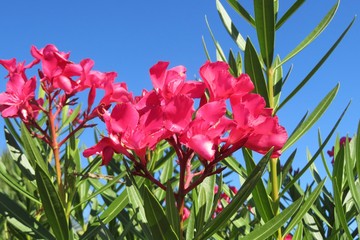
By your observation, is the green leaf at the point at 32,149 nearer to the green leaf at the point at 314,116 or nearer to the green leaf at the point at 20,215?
the green leaf at the point at 20,215

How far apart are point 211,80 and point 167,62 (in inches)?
4.2

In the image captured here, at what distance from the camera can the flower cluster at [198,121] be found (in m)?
0.93

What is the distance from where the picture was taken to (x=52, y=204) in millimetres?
1163

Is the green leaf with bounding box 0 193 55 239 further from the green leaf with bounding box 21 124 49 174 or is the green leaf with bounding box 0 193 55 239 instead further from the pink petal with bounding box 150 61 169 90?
the pink petal with bounding box 150 61 169 90

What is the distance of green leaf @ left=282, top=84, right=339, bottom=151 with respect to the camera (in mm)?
1267

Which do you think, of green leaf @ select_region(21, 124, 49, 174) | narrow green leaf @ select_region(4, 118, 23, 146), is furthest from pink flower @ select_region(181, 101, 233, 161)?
narrow green leaf @ select_region(4, 118, 23, 146)

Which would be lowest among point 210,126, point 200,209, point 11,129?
point 200,209

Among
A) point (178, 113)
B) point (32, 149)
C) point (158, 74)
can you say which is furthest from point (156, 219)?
point (32, 149)

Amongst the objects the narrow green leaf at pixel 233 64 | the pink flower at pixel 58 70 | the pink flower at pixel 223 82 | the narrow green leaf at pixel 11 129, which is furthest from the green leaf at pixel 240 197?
the narrow green leaf at pixel 11 129

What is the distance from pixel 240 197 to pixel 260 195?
282 mm

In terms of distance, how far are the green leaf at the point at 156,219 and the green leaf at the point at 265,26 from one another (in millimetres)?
565

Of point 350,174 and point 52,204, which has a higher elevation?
point 52,204

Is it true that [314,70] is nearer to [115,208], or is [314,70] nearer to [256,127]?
[256,127]

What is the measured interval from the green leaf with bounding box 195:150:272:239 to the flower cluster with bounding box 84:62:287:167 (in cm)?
8
